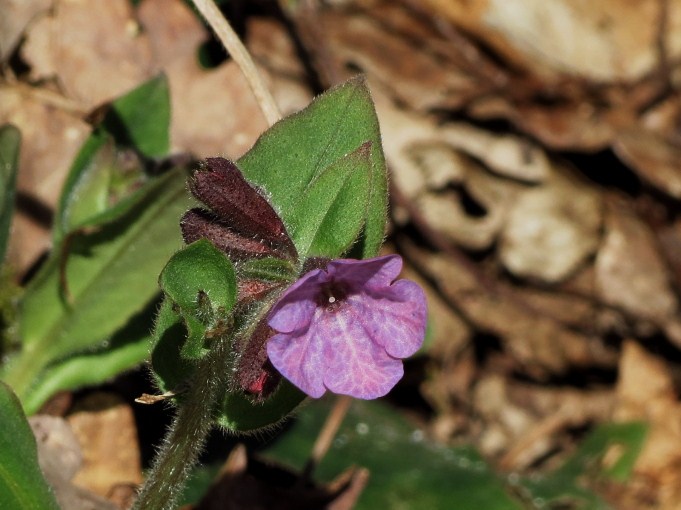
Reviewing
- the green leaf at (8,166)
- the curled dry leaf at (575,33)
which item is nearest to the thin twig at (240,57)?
the green leaf at (8,166)

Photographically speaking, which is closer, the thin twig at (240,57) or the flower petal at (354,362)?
the flower petal at (354,362)

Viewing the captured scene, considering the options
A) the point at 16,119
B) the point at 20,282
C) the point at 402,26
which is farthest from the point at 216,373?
the point at 402,26

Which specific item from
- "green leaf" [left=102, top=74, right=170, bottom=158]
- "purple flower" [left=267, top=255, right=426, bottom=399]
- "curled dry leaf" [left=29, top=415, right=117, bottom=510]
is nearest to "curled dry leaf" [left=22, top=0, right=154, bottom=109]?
"green leaf" [left=102, top=74, right=170, bottom=158]

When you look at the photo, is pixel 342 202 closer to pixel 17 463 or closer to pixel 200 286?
pixel 200 286

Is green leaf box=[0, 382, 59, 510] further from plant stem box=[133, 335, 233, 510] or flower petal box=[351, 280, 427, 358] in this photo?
flower petal box=[351, 280, 427, 358]

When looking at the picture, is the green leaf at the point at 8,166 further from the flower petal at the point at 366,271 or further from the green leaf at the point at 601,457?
the green leaf at the point at 601,457

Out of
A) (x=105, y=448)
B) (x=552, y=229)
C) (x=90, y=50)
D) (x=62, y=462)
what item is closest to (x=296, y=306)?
(x=62, y=462)

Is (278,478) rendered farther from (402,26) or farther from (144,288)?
(402,26)
